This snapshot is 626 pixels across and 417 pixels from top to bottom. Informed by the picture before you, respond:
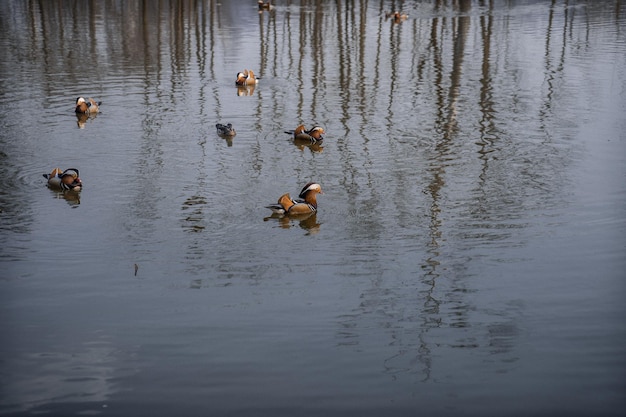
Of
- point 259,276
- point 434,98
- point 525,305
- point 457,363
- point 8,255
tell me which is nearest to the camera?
point 457,363

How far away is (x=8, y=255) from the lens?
1315 centimetres

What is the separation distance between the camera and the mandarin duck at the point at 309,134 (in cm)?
2016

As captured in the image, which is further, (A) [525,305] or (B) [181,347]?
(A) [525,305]

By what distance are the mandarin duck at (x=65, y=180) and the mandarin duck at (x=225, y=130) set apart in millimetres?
4766

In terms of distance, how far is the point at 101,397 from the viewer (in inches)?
358

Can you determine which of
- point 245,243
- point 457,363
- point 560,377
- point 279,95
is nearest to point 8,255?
point 245,243

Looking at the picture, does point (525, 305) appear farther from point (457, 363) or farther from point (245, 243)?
point (245, 243)

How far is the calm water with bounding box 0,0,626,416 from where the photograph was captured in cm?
941

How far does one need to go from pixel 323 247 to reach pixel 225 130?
7977mm

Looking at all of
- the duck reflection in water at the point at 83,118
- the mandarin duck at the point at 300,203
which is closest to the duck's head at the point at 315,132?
the mandarin duck at the point at 300,203

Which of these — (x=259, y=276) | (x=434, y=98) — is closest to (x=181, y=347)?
(x=259, y=276)

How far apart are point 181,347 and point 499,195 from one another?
301 inches

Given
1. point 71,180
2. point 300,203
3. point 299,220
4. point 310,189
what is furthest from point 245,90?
point 299,220

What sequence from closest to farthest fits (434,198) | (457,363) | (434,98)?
1. (457,363)
2. (434,198)
3. (434,98)
